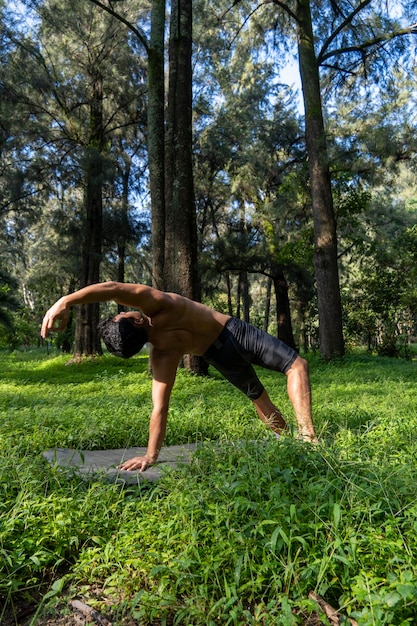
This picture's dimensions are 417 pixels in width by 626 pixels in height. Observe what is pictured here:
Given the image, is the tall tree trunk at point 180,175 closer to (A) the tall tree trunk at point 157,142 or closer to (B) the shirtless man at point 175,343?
(A) the tall tree trunk at point 157,142

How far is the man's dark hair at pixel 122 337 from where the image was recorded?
3174 mm

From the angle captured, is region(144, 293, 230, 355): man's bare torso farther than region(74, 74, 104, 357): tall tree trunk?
No

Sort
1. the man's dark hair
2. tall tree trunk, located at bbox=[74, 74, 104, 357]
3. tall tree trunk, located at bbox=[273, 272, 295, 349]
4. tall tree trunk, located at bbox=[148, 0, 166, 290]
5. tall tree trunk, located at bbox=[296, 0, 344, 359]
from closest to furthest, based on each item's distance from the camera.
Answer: the man's dark hair → tall tree trunk, located at bbox=[148, 0, 166, 290] → tall tree trunk, located at bbox=[296, 0, 344, 359] → tall tree trunk, located at bbox=[74, 74, 104, 357] → tall tree trunk, located at bbox=[273, 272, 295, 349]

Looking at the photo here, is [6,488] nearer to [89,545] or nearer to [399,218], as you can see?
[89,545]

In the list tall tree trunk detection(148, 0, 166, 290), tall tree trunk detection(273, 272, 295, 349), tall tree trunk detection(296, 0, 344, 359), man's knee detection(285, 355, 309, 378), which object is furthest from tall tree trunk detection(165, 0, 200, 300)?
tall tree trunk detection(273, 272, 295, 349)

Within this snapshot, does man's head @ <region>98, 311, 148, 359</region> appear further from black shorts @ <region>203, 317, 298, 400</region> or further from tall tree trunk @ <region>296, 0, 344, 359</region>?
tall tree trunk @ <region>296, 0, 344, 359</region>

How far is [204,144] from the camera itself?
61.1 feet

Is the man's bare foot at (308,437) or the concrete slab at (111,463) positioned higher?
the man's bare foot at (308,437)

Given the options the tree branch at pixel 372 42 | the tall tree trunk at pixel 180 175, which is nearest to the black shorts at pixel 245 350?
the tall tree trunk at pixel 180 175

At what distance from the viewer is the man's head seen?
318 centimetres

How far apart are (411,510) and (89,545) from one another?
144 centimetres

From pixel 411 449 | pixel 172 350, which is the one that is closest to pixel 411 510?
pixel 411 449

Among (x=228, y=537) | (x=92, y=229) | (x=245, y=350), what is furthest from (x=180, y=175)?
(x=228, y=537)

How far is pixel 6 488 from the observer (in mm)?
2553
